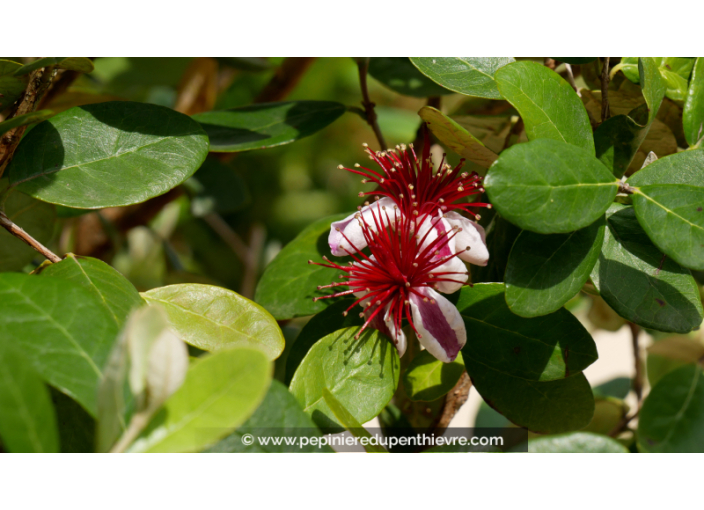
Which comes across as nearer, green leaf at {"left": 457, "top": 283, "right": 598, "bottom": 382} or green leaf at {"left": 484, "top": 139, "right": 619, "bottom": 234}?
green leaf at {"left": 484, "top": 139, "right": 619, "bottom": 234}

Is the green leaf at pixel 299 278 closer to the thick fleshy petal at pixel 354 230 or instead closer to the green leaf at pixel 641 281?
the thick fleshy petal at pixel 354 230

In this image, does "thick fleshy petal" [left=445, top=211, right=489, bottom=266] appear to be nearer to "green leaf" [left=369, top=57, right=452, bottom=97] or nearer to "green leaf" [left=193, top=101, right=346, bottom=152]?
"green leaf" [left=193, top=101, right=346, bottom=152]

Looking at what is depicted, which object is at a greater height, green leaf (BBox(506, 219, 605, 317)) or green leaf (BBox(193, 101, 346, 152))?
green leaf (BBox(193, 101, 346, 152))

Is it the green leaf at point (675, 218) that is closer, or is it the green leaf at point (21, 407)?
the green leaf at point (21, 407)

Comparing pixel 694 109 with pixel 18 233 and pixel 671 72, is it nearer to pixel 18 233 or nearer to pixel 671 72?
pixel 671 72

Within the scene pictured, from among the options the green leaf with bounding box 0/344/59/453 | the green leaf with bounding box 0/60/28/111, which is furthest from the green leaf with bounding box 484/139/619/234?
the green leaf with bounding box 0/60/28/111

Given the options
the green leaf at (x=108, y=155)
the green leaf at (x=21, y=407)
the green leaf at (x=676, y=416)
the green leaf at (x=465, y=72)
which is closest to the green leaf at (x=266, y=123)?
the green leaf at (x=108, y=155)

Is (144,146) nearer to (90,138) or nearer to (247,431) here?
(90,138)
